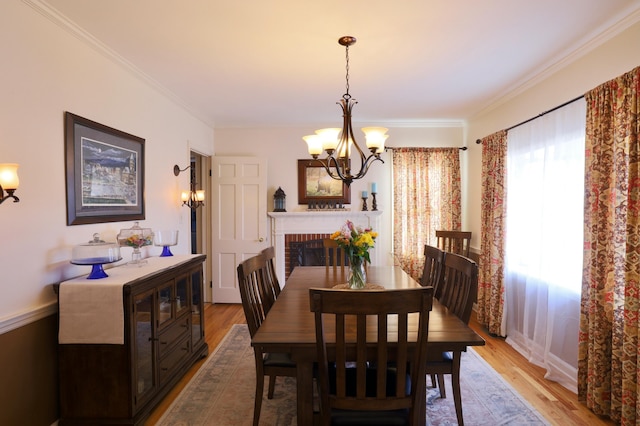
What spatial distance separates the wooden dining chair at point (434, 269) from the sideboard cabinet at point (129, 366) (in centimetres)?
201

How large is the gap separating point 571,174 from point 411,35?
5.51ft

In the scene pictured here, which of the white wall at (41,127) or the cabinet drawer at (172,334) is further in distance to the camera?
the cabinet drawer at (172,334)

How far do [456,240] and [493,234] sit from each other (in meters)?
0.60

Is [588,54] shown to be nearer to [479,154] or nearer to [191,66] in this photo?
[479,154]

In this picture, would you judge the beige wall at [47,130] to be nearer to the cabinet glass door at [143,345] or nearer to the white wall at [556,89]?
the white wall at [556,89]

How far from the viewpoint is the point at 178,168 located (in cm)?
388

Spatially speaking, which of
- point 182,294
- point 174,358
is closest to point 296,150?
point 182,294

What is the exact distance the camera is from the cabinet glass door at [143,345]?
219cm

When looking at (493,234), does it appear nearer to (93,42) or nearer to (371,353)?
(371,353)

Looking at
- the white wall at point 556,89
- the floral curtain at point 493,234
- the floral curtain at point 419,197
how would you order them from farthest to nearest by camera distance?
the floral curtain at point 419,197
the floral curtain at point 493,234
the white wall at point 556,89

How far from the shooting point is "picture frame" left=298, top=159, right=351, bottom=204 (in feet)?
16.5

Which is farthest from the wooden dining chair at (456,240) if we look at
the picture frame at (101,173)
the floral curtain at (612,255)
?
the picture frame at (101,173)

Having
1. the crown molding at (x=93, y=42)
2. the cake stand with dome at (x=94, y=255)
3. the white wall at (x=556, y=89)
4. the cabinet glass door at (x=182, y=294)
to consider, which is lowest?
the cabinet glass door at (x=182, y=294)

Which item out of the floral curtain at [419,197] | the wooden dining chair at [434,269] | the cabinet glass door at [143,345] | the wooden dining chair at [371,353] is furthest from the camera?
the floral curtain at [419,197]
